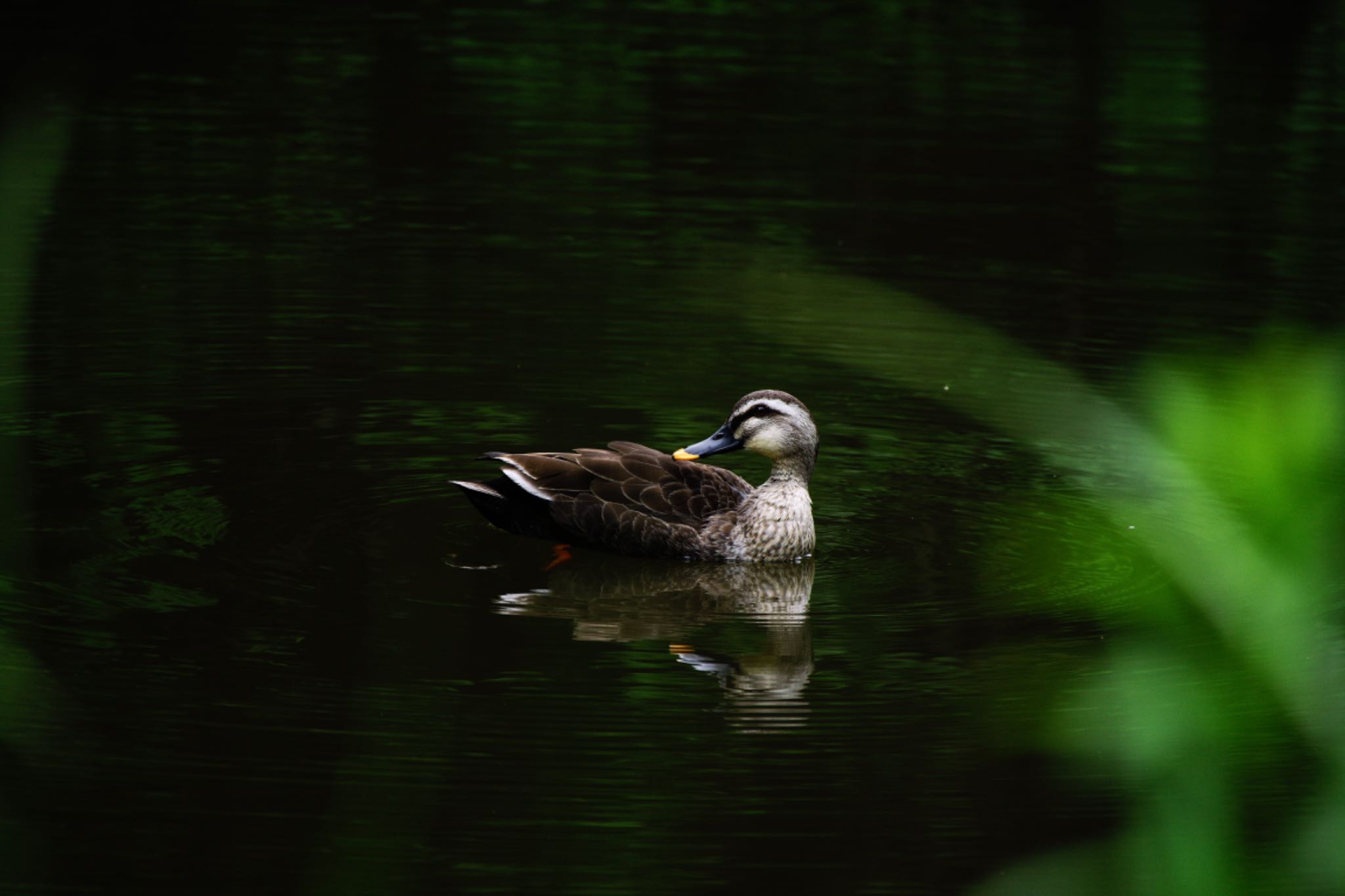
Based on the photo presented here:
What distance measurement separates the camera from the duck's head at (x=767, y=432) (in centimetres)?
834

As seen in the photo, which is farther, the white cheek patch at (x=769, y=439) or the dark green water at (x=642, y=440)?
the white cheek patch at (x=769, y=439)

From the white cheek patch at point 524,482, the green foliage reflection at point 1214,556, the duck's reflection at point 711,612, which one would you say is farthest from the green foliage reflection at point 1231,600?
the white cheek patch at point 524,482

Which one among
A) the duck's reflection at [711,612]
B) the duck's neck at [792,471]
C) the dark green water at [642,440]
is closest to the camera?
the dark green water at [642,440]

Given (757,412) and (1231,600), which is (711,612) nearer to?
(757,412)

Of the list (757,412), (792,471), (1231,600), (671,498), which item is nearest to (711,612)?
(671,498)

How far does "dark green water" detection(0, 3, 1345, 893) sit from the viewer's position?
14.3ft

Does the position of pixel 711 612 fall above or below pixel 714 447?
below

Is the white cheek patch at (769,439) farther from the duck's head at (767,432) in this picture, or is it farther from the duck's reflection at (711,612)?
the duck's reflection at (711,612)

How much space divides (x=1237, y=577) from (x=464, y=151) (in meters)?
14.8

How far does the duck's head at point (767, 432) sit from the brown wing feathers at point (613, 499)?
0.63 feet

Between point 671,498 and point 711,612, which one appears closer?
point 711,612

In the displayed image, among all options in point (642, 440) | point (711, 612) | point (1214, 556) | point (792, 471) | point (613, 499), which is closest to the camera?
point (1214, 556)

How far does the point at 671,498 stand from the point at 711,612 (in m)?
0.94

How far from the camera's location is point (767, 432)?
834cm
